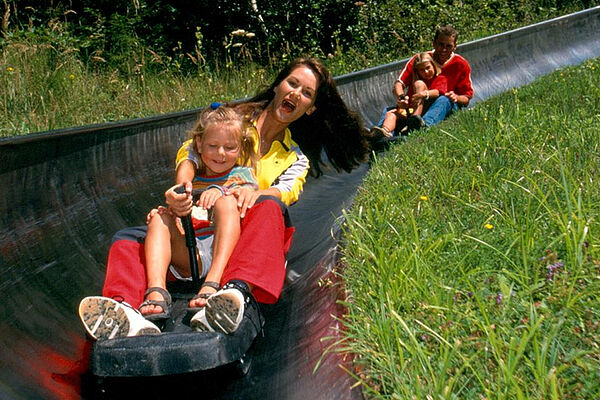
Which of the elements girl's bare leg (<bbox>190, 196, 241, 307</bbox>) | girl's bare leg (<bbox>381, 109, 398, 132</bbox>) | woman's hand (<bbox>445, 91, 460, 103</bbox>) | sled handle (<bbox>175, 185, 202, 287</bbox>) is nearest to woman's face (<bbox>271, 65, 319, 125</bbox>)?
girl's bare leg (<bbox>190, 196, 241, 307</bbox>)

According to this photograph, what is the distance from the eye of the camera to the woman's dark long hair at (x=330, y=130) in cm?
511

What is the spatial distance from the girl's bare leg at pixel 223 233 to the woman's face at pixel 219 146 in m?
0.42

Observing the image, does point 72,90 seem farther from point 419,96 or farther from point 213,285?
point 213,285

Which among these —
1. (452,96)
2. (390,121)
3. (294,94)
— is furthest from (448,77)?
(294,94)

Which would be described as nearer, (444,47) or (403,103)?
(403,103)

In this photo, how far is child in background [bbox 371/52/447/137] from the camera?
6.94 meters

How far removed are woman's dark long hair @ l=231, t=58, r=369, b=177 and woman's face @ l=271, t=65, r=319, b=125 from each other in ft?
0.70

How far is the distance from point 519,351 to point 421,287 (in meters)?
0.65

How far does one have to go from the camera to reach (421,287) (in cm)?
259

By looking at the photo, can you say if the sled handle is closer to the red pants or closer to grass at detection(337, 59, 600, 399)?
the red pants

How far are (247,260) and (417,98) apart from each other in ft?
14.8

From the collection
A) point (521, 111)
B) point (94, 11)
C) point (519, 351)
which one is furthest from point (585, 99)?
point (94, 11)

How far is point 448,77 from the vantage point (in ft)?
25.2

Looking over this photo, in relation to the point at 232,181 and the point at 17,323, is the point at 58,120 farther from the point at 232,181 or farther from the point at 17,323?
the point at 17,323
